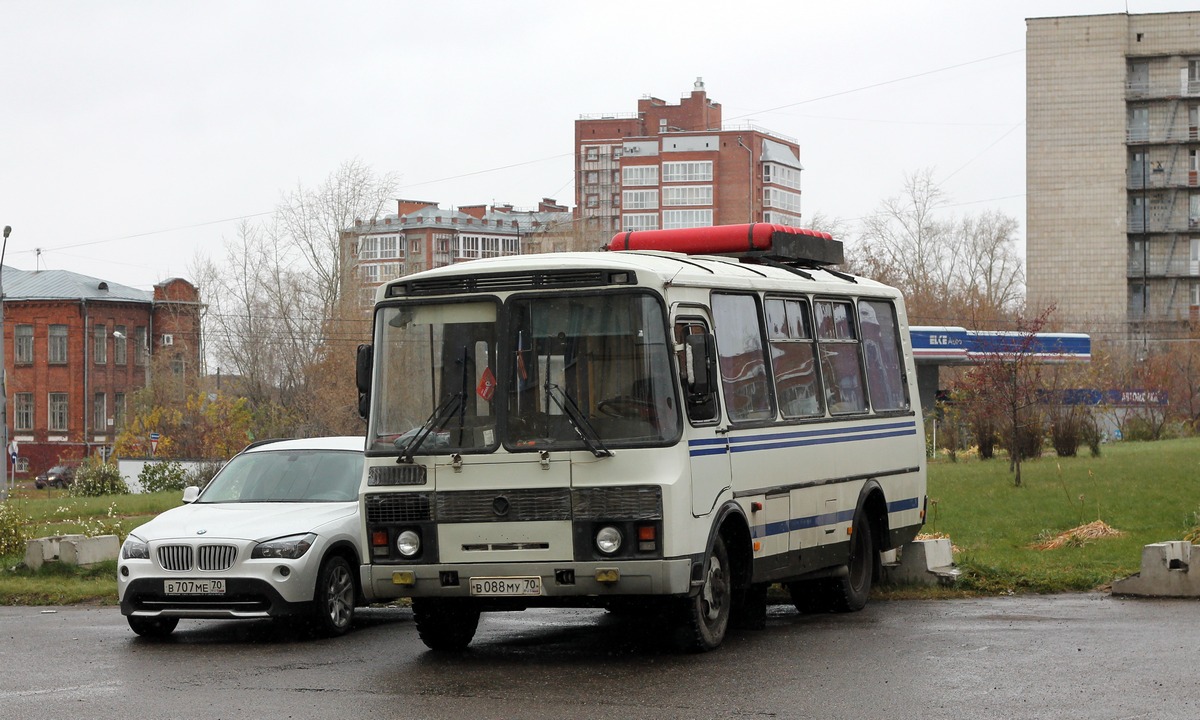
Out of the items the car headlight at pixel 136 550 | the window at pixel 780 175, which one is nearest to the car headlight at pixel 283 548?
the car headlight at pixel 136 550

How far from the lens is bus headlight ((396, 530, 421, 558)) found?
34.6 feet

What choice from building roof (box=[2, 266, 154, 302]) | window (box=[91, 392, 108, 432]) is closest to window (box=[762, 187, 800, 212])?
building roof (box=[2, 266, 154, 302])

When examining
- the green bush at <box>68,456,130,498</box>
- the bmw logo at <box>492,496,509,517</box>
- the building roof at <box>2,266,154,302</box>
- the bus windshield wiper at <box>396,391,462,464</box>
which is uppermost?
the building roof at <box>2,266,154,302</box>

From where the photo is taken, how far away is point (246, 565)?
12.3 meters

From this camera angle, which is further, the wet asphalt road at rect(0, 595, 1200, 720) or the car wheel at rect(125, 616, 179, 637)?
the car wheel at rect(125, 616, 179, 637)

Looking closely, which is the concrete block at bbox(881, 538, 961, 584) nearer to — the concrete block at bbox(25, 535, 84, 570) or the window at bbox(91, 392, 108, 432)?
the concrete block at bbox(25, 535, 84, 570)

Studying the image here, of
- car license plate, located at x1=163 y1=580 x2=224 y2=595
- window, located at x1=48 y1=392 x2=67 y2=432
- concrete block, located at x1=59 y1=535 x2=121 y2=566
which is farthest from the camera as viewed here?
window, located at x1=48 y1=392 x2=67 y2=432

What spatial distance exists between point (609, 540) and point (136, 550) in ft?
15.1

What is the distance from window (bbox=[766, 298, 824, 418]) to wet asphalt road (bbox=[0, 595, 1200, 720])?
70.8 inches

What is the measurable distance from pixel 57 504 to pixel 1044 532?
23345 mm

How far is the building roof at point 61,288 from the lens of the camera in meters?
87.9

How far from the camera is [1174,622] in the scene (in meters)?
11.8

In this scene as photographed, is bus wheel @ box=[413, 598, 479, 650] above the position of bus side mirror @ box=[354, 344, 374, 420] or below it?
below

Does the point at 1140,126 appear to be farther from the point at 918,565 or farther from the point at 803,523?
the point at 803,523
